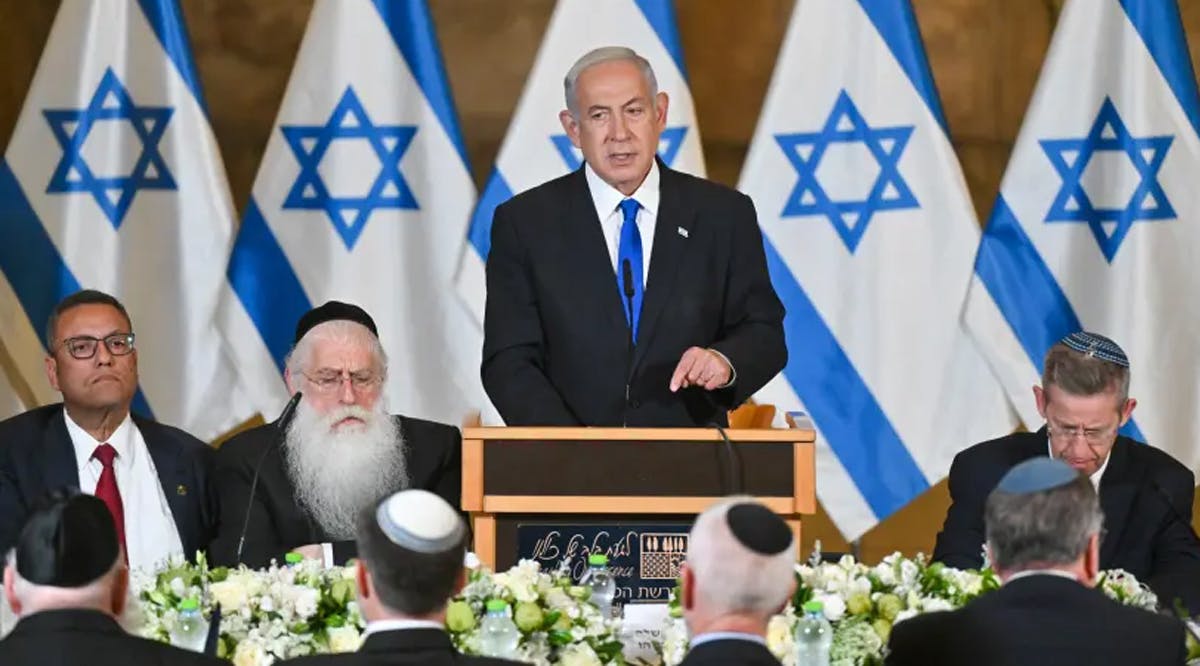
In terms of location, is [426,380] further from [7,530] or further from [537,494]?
[537,494]

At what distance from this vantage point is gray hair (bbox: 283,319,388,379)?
577 cm

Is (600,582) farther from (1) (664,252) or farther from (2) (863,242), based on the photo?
(2) (863,242)

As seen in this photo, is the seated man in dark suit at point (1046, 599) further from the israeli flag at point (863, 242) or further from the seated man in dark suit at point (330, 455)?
the israeli flag at point (863, 242)

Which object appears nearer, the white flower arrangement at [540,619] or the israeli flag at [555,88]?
the white flower arrangement at [540,619]

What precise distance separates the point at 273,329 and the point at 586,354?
281 centimetres

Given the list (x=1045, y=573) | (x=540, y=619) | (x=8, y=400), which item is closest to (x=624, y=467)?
(x=540, y=619)

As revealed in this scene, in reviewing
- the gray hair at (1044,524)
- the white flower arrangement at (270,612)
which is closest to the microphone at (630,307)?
the white flower arrangement at (270,612)

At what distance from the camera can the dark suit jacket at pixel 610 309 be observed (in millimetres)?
5051

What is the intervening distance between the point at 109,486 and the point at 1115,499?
9.04 ft

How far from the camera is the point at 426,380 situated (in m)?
7.67

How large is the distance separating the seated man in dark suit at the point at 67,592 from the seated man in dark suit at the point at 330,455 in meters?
2.43

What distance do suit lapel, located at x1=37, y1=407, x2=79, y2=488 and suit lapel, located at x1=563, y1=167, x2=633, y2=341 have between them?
1.61 meters

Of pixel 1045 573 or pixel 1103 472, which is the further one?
pixel 1103 472

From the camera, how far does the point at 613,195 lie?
522 cm
